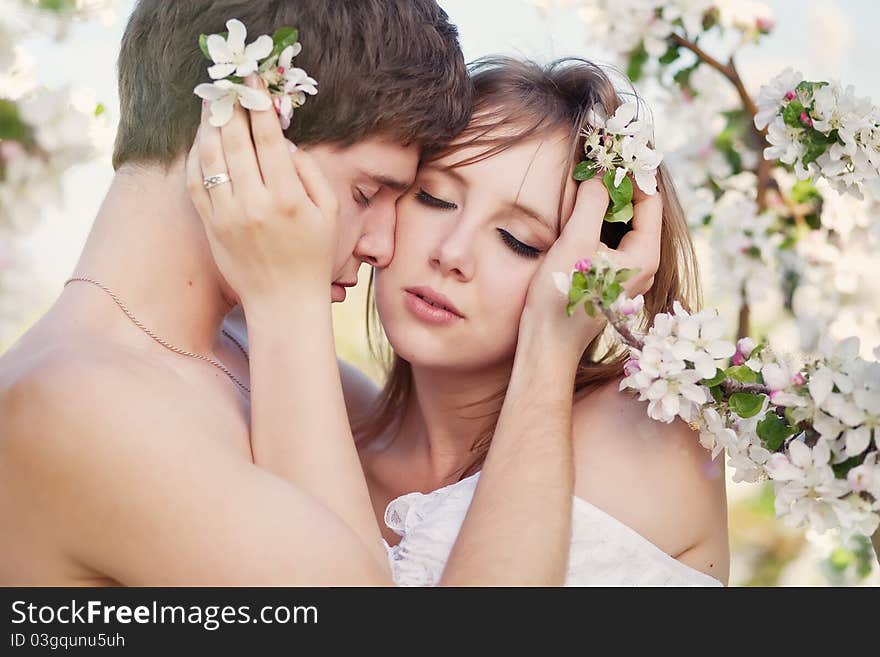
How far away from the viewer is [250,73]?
6.91 ft

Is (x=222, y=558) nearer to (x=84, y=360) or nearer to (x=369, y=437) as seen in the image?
(x=84, y=360)

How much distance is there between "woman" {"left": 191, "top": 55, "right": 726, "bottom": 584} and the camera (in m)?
2.22

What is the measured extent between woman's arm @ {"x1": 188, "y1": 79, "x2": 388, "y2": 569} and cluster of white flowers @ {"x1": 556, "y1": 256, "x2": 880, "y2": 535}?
54 centimetres

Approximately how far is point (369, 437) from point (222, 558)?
5.16ft

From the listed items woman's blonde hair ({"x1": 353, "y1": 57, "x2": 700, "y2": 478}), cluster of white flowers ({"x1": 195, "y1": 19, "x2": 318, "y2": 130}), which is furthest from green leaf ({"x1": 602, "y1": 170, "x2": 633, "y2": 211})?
cluster of white flowers ({"x1": 195, "y1": 19, "x2": 318, "y2": 130})

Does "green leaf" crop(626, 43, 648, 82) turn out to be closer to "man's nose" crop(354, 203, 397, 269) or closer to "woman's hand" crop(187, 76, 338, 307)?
"man's nose" crop(354, 203, 397, 269)

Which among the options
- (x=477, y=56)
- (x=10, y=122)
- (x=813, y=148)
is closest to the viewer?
(x=10, y=122)

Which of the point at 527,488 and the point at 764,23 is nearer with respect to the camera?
the point at 527,488

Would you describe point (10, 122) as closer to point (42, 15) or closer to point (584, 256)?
point (42, 15)

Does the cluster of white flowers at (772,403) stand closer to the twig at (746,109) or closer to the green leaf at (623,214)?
the green leaf at (623,214)

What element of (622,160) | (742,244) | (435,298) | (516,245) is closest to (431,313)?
(435,298)

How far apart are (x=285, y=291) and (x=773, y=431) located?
1038 mm

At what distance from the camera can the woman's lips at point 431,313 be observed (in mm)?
2717
